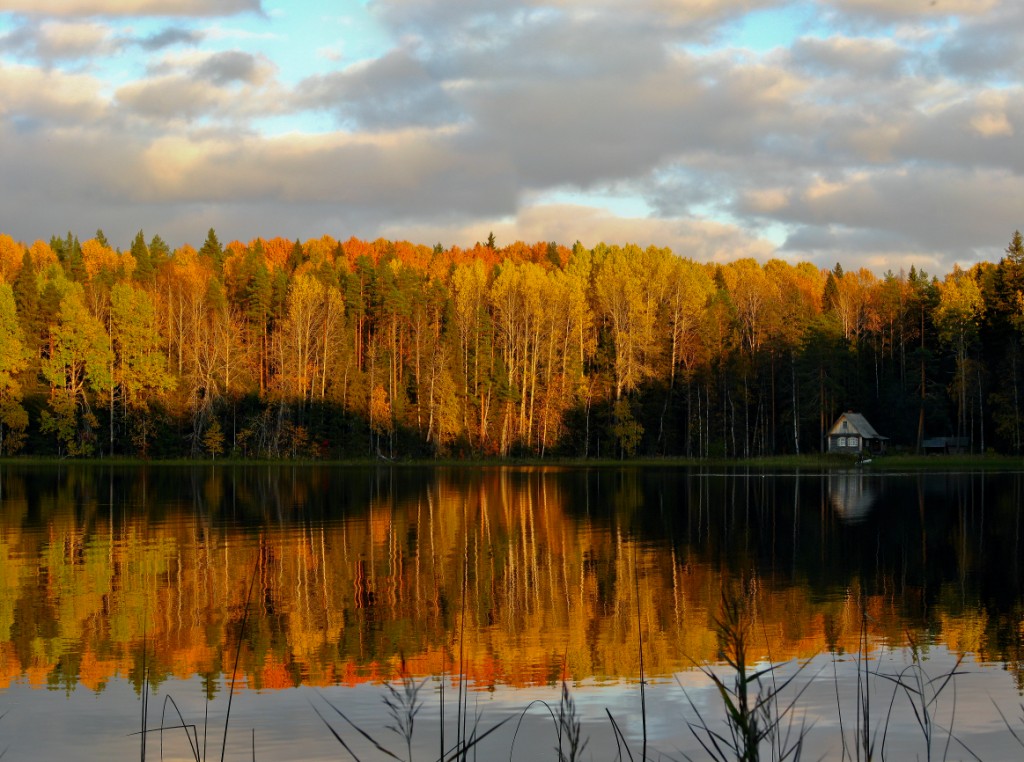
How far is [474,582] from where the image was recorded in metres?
25.0

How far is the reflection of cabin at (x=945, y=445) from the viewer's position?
3718 inches

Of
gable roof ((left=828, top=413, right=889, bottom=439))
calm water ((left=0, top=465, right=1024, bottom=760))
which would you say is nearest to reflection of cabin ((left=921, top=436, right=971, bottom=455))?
gable roof ((left=828, top=413, right=889, bottom=439))

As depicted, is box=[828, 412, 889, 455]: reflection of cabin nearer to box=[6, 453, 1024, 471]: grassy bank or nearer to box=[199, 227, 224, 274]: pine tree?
box=[6, 453, 1024, 471]: grassy bank

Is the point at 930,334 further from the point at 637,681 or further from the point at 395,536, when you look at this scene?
the point at 637,681

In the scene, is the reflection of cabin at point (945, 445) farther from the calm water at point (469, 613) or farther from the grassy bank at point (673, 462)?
the calm water at point (469, 613)

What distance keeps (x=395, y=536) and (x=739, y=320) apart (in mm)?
74175

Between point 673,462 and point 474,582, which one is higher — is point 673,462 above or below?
below

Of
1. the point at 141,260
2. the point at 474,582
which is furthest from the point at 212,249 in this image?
the point at 474,582

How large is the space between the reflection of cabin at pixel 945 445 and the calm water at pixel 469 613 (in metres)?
51.9

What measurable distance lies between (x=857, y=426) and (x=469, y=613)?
78.1m

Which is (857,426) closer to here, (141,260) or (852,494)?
(852,494)

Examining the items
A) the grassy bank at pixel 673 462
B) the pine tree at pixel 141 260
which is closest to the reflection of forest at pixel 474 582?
the grassy bank at pixel 673 462

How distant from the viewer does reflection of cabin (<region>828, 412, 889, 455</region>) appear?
9250 cm

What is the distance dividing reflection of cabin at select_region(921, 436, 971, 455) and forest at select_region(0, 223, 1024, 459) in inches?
35.4
